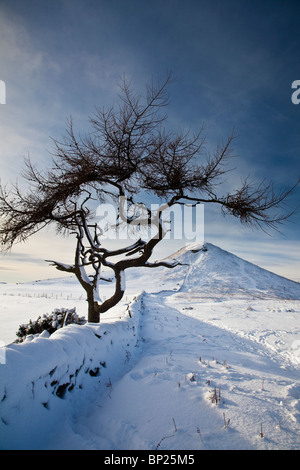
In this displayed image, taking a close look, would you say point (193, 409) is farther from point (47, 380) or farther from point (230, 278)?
point (230, 278)

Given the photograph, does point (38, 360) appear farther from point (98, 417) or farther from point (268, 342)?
point (268, 342)

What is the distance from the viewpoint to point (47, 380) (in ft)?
8.35

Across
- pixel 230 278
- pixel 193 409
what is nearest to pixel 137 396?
pixel 193 409

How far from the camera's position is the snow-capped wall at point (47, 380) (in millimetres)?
1991

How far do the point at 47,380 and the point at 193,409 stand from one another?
2118 millimetres

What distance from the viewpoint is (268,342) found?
7.59 metres

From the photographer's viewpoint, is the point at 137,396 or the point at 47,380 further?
the point at 137,396

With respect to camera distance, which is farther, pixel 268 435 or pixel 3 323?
pixel 3 323

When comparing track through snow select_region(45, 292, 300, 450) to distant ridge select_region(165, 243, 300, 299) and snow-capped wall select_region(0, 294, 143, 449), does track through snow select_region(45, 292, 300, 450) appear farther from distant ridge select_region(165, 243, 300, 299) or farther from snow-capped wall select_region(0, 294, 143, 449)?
distant ridge select_region(165, 243, 300, 299)

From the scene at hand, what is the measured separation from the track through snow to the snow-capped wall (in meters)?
0.24

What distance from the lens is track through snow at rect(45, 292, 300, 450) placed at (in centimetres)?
233

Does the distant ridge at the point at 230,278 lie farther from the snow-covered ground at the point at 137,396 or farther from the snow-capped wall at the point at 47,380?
the snow-capped wall at the point at 47,380
